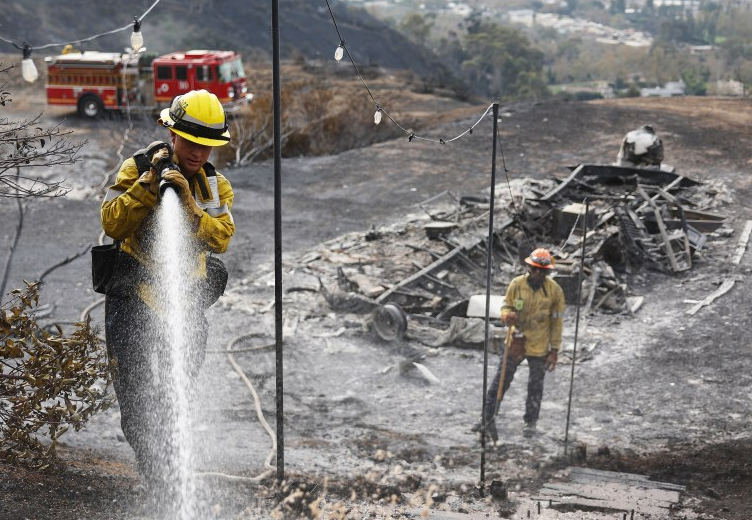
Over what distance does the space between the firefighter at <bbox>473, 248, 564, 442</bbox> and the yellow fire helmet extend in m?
4.32

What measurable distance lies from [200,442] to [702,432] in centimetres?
448

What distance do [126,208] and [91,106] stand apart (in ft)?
72.9

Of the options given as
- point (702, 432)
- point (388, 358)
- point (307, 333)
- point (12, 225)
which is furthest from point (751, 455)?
point (12, 225)

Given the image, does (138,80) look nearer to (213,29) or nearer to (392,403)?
(392,403)

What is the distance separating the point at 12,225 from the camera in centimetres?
1522

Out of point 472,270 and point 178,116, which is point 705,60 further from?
point 178,116

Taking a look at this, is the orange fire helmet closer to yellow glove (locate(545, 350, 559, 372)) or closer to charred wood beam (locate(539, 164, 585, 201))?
yellow glove (locate(545, 350, 559, 372))

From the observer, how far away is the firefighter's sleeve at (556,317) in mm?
8148

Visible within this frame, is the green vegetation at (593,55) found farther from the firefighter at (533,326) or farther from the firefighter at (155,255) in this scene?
the firefighter at (155,255)

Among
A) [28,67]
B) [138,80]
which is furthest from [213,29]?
[28,67]

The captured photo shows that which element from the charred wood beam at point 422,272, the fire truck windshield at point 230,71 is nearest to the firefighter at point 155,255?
the charred wood beam at point 422,272

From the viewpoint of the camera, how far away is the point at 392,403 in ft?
30.2

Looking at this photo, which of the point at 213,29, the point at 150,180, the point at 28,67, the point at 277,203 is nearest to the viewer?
the point at 150,180

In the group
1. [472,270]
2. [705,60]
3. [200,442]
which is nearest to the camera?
[200,442]
